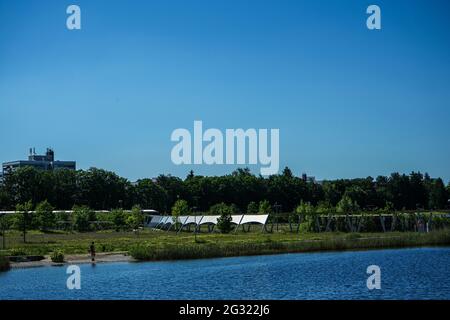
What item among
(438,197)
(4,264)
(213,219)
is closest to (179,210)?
(213,219)

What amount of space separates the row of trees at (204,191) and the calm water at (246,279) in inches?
3012

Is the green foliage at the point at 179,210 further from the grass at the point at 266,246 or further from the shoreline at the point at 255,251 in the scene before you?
the shoreline at the point at 255,251

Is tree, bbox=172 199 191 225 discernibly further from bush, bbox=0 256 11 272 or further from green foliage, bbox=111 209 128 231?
bush, bbox=0 256 11 272

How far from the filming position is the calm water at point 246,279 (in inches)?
1515

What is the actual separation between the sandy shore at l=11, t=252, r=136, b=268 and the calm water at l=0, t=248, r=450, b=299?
6.74ft

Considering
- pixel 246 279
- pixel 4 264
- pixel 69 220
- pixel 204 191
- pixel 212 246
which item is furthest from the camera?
pixel 204 191

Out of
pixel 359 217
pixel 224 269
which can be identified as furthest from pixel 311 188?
pixel 224 269

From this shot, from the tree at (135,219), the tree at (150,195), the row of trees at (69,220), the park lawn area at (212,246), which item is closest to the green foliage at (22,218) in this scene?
the row of trees at (69,220)

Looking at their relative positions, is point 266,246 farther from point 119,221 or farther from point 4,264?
point 119,221

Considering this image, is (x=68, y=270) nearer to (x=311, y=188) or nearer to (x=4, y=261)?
(x=4, y=261)

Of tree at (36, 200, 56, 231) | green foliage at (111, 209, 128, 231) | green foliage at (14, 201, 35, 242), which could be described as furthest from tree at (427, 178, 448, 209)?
green foliage at (14, 201, 35, 242)

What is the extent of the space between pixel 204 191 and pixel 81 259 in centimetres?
10147

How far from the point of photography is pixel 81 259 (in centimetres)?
5606
